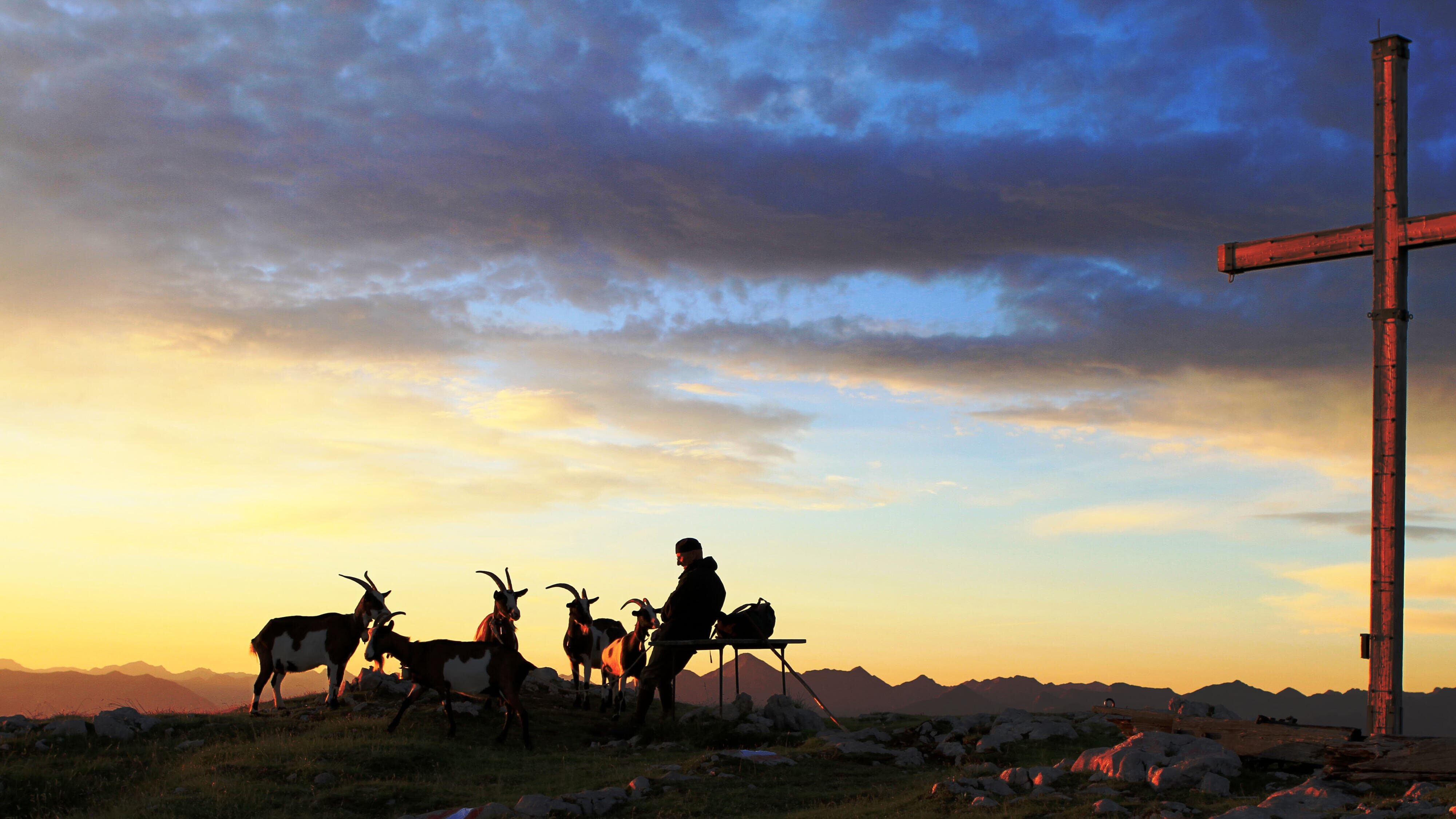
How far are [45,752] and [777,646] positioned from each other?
13.5m

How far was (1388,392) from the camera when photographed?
19859mm

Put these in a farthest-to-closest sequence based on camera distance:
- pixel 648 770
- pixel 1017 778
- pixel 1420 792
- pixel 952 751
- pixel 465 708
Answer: pixel 465 708, pixel 952 751, pixel 648 770, pixel 1017 778, pixel 1420 792

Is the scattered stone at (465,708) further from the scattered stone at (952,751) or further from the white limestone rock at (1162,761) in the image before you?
the white limestone rock at (1162,761)

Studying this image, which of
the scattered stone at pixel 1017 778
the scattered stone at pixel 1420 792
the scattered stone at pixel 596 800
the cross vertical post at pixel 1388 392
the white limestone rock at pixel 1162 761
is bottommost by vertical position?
the scattered stone at pixel 596 800

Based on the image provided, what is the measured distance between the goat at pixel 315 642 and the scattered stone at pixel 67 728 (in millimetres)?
3356

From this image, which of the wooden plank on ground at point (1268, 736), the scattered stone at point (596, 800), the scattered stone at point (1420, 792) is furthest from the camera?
the wooden plank on ground at point (1268, 736)

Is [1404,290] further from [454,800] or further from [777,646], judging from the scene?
[454,800]

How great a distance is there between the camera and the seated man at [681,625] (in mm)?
24062

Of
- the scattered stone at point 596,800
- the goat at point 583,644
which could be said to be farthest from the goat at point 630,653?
the scattered stone at point 596,800

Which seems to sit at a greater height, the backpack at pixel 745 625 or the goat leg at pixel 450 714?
the backpack at pixel 745 625

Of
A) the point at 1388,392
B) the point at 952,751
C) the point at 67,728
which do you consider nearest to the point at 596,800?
the point at 952,751

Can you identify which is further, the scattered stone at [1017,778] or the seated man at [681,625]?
the seated man at [681,625]

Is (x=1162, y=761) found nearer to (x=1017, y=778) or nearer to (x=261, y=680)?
(x=1017, y=778)

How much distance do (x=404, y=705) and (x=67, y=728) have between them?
5820 millimetres
